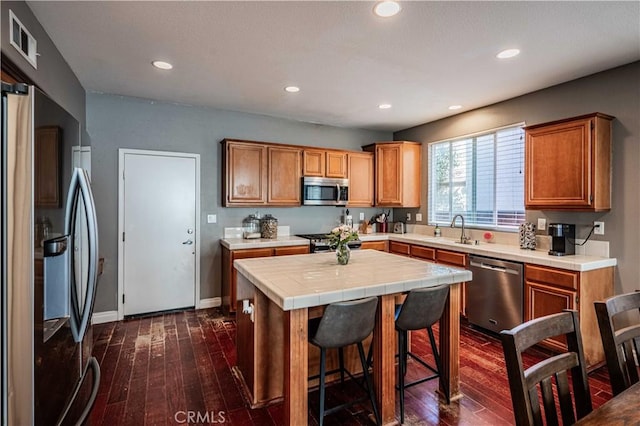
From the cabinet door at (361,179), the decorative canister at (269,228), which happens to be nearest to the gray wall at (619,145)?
the cabinet door at (361,179)

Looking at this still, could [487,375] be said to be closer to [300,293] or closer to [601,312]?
[601,312]

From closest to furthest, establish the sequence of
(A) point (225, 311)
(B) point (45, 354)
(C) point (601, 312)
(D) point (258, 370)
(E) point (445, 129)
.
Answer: (B) point (45, 354), (C) point (601, 312), (D) point (258, 370), (A) point (225, 311), (E) point (445, 129)

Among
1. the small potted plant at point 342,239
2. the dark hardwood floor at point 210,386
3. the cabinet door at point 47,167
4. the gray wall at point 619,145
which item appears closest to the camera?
the cabinet door at point 47,167

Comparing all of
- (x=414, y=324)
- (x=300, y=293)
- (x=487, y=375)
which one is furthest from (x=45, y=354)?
(x=487, y=375)

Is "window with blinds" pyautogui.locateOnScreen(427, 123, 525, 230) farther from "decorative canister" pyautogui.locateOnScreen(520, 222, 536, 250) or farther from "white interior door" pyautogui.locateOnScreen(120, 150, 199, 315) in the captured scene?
"white interior door" pyautogui.locateOnScreen(120, 150, 199, 315)

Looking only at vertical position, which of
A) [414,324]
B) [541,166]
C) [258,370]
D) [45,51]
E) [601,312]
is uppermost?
[45,51]

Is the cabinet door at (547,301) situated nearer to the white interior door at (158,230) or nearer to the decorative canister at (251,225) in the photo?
the decorative canister at (251,225)

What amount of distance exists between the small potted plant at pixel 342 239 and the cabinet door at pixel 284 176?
Answer: 206 cm

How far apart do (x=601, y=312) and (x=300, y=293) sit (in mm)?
1397

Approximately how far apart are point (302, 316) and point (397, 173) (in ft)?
12.3

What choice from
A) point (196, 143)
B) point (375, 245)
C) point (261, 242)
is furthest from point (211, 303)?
point (375, 245)

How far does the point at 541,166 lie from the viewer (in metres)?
3.38

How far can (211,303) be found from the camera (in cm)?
447

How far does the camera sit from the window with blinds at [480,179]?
3971 mm
